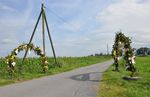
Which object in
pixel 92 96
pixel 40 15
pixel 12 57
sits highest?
pixel 40 15

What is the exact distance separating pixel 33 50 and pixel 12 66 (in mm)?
4526

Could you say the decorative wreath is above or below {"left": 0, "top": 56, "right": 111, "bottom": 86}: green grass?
above

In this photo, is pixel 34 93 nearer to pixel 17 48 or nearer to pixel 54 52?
pixel 17 48

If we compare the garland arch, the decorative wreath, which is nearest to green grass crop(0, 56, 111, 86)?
the decorative wreath

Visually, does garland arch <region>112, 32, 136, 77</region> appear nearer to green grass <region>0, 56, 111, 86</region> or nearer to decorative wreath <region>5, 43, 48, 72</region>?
green grass <region>0, 56, 111, 86</region>

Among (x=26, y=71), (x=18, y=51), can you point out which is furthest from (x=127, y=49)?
(x=26, y=71)

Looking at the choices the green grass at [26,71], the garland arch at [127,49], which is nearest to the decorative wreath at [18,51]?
the green grass at [26,71]

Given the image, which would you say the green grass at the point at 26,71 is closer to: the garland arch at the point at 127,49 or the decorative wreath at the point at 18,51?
the decorative wreath at the point at 18,51

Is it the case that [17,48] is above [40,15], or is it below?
below

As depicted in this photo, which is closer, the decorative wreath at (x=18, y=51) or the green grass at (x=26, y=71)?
the green grass at (x=26, y=71)

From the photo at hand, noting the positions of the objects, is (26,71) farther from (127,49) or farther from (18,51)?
(127,49)

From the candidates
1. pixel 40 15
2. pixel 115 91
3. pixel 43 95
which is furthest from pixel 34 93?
pixel 40 15

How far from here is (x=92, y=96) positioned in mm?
14969

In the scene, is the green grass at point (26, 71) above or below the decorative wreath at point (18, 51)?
below
